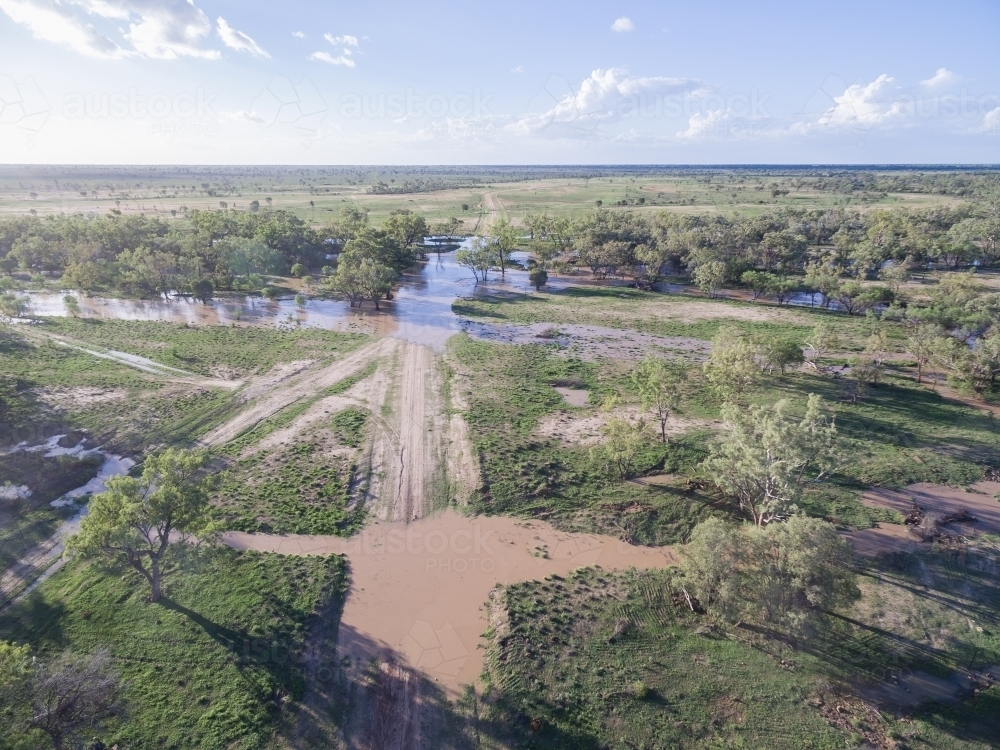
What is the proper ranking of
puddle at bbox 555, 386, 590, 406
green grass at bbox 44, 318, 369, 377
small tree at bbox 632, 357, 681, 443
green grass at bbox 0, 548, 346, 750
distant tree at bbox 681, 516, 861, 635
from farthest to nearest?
green grass at bbox 44, 318, 369, 377
puddle at bbox 555, 386, 590, 406
small tree at bbox 632, 357, 681, 443
distant tree at bbox 681, 516, 861, 635
green grass at bbox 0, 548, 346, 750

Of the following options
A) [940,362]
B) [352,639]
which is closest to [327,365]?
[352,639]

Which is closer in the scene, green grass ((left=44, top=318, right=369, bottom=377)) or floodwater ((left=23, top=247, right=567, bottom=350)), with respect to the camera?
green grass ((left=44, top=318, right=369, bottom=377))

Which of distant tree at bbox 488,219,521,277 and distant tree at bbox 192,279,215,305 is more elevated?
distant tree at bbox 488,219,521,277

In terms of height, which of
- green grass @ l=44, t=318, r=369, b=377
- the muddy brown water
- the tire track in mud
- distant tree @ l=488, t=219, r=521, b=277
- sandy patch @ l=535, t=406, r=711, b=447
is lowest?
the muddy brown water

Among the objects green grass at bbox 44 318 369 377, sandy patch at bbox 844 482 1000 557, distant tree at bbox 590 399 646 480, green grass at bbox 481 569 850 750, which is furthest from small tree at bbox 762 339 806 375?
green grass at bbox 44 318 369 377

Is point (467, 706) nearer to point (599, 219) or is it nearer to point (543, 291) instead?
point (543, 291)

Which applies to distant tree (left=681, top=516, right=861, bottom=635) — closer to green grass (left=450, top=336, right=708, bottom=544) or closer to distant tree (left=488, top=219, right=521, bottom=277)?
green grass (left=450, top=336, right=708, bottom=544)
